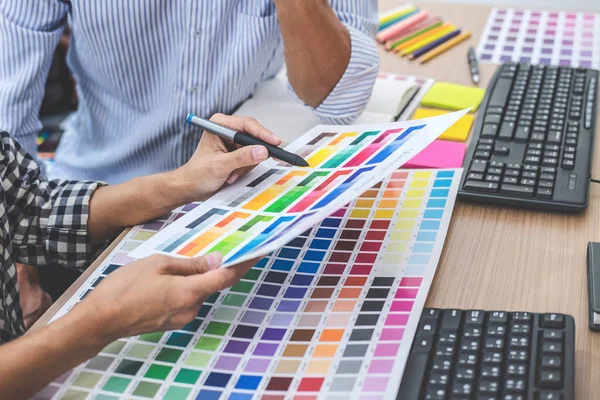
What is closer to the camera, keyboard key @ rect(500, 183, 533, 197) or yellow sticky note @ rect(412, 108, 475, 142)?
keyboard key @ rect(500, 183, 533, 197)

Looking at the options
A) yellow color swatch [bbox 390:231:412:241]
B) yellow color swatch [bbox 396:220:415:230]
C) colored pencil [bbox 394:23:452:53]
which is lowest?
colored pencil [bbox 394:23:452:53]

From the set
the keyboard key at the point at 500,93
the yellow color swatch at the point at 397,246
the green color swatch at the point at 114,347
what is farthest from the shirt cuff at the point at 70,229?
the keyboard key at the point at 500,93

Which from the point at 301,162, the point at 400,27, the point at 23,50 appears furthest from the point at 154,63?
the point at 400,27

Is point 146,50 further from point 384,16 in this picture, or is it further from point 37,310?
point 384,16

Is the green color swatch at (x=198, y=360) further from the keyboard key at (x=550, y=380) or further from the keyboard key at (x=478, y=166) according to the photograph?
the keyboard key at (x=478, y=166)

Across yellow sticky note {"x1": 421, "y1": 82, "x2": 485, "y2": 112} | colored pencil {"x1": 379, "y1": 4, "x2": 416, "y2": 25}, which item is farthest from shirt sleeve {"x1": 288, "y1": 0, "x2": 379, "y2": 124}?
colored pencil {"x1": 379, "y1": 4, "x2": 416, "y2": 25}

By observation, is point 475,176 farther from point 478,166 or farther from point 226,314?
A: point 226,314

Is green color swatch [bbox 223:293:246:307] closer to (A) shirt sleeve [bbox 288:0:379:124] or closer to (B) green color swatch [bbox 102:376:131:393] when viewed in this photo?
(B) green color swatch [bbox 102:376:131:393]

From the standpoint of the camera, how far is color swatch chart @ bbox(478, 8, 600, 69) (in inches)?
53.3

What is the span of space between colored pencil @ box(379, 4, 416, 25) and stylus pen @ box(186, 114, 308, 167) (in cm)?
79

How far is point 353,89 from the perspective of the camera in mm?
1084

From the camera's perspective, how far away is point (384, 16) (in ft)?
5.17

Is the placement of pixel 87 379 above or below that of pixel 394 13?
above

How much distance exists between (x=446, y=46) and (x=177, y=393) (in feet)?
3.40
